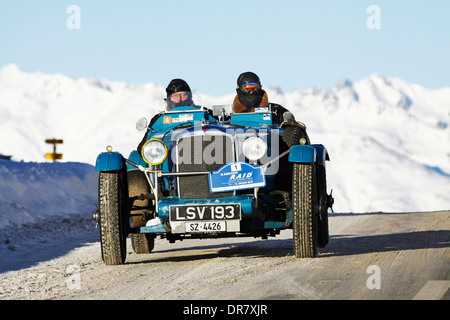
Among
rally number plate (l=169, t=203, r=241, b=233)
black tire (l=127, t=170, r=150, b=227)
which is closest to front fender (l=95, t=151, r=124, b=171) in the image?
black tire (l=127, t=170, r=150, b=227)

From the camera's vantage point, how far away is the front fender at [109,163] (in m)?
10.5

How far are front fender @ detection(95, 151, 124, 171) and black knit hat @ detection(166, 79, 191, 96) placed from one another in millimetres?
2939

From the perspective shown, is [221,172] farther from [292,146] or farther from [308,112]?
[308,112]

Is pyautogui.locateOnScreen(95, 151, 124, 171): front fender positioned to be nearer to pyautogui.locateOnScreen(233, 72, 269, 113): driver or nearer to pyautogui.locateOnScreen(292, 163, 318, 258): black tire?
pyautogui.locateOnScreen(292, 163, 318, 258): black tire

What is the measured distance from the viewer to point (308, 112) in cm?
19588

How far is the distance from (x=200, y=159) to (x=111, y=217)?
4.33 ft

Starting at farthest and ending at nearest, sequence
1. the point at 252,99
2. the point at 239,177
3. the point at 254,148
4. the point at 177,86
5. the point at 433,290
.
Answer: the point at 177,86 < the point at 252,99 < the point at 254,148 < the point at 239,177 < the point at 433,290

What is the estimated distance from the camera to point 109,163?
10.5 metres

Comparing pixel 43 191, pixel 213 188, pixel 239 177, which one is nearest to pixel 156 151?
pixel 213 188

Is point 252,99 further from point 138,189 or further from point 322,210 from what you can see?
point 138,189

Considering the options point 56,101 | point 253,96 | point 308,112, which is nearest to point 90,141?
point 56,101

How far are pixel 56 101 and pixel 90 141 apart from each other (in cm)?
3047

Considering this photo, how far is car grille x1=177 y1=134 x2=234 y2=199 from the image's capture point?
10719 mm

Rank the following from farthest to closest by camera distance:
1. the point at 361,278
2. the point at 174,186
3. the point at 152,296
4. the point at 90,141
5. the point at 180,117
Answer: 1. the point at 90,141
2. the point at 180,117
3. the point at 174,186
4. the point at 361,278
5. the point at 152,296
